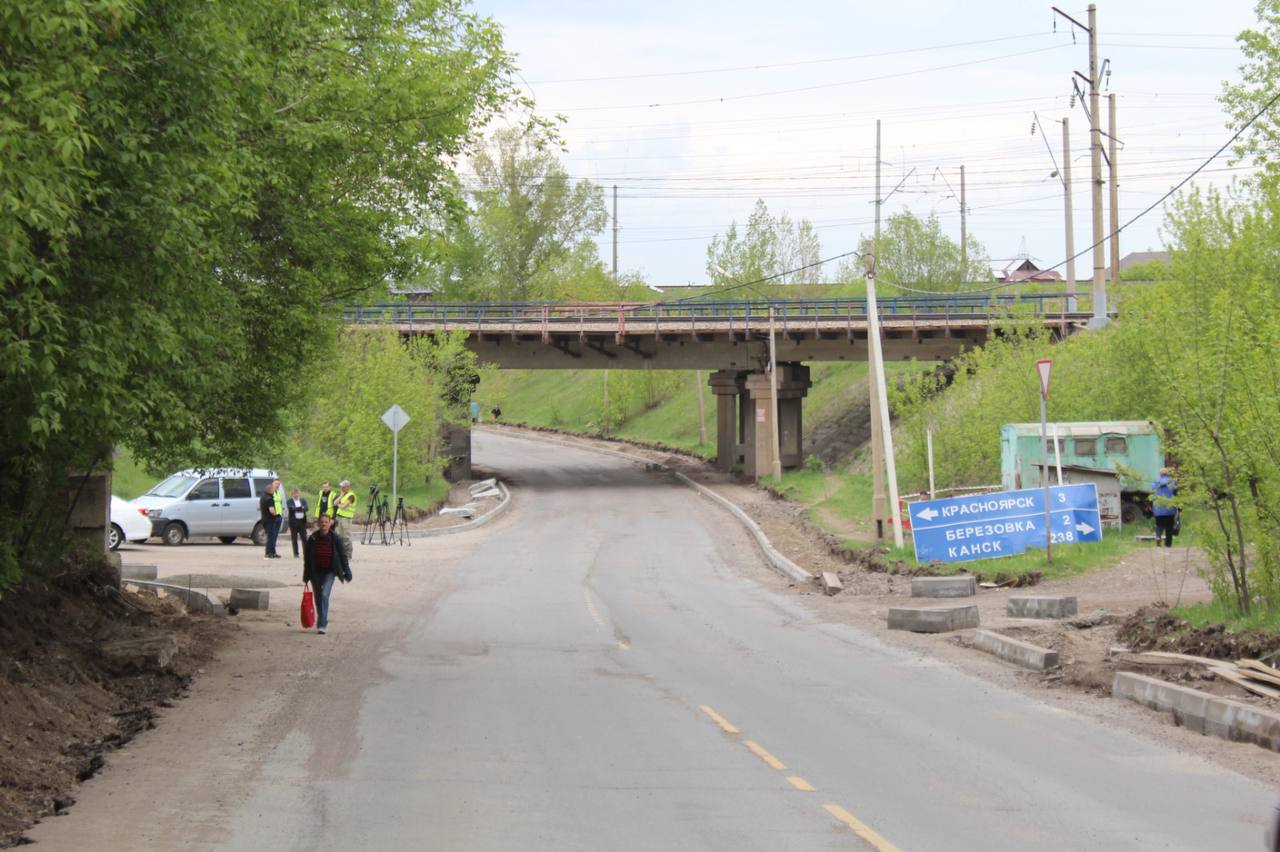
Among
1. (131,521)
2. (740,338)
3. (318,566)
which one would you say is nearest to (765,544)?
(131,521)

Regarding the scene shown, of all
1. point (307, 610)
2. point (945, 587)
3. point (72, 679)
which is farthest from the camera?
point (945, 587)

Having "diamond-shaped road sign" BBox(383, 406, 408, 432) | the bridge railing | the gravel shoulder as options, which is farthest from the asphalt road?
the bridge railing

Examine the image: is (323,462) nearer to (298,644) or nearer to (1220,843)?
(298,644)

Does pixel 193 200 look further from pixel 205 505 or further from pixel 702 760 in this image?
pixel 205 505

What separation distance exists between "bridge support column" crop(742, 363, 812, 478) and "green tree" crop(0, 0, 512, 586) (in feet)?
137

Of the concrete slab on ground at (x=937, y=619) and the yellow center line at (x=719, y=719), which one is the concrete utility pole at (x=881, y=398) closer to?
the concrete slab on ground at (x=937, y=619)

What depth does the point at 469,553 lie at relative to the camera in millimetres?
34688

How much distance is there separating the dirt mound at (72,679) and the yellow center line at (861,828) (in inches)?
199

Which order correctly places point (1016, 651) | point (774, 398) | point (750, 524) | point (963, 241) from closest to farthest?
1. point (1016, 651)
2. point (750, 524)
3. point (774, 398)
4. point (963, 241)

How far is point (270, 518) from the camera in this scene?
3100cm

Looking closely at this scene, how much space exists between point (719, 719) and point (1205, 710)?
14.0 ft

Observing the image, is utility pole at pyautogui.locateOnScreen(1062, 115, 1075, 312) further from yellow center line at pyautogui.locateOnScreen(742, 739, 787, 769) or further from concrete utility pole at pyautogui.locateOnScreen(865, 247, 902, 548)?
yellow center line at pyautogui.locateOnScreen(742, 739, 787, 769)

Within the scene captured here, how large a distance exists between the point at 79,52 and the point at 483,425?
98.8m

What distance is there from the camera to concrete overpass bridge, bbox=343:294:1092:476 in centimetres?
5894
